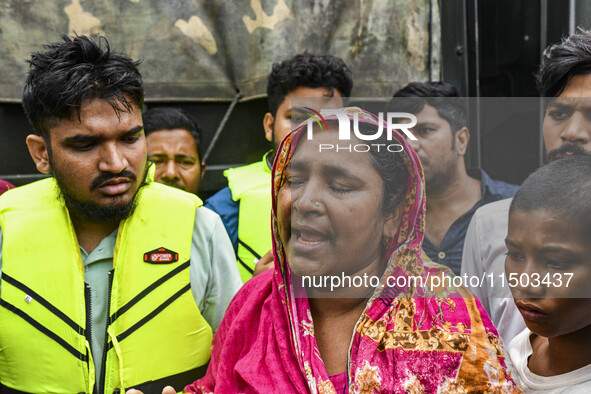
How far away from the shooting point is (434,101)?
8.95ft

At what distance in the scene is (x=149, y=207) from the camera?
7.26ft

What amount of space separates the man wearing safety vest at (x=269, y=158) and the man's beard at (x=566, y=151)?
129 centimetres

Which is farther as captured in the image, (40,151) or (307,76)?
(307,76)

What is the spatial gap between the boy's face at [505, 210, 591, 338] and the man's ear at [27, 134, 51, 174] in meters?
1.61

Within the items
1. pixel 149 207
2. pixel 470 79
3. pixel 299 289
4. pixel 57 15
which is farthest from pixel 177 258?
pixel 470 79

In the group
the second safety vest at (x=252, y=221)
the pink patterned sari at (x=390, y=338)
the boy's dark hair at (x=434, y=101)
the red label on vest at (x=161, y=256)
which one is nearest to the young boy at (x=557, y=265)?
the pink patterned sari at (x=390, y=338)

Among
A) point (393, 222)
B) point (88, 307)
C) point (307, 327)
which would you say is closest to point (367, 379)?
point (307, 327)

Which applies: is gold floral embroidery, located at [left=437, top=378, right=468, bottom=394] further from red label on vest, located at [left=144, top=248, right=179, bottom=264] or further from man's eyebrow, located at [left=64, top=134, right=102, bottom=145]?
man's eyebrow, located at [left=64, top=134, right=102, bottom=145]

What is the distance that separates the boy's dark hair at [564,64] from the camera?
6.16 ft

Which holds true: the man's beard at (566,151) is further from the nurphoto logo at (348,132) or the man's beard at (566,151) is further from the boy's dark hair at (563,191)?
the nurphoto logo at (348,132)

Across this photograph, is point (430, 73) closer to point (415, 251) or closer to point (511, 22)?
point (511, 22)

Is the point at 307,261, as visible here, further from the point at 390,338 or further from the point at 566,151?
the point at 566,151

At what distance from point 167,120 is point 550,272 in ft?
7.70

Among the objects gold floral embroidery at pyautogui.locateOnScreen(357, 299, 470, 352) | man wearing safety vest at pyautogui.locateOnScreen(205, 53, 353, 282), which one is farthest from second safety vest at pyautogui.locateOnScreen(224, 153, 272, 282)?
gold floral embroidery at pyautogui.locateOnScreen(357, 299, 470, 352)
